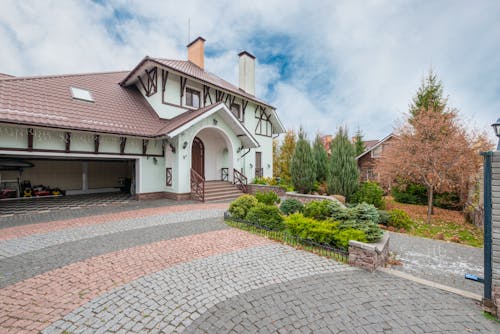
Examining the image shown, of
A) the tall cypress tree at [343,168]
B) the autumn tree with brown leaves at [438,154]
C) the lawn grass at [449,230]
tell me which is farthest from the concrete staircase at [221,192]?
the autumn tree with brown leaves at [438,154]

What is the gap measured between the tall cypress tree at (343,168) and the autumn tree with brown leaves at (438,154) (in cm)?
247

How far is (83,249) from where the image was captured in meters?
4.54

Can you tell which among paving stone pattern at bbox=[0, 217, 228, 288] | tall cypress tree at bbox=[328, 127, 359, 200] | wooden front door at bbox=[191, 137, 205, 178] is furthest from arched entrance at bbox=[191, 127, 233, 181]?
paving stone pattern at bbox=[0, 217, 228, 288]

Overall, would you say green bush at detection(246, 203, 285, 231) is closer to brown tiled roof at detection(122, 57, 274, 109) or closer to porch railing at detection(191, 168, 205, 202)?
porch railing at detection(191, 168, 205, 202)

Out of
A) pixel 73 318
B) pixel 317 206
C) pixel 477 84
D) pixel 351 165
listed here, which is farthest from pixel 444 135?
pixel 73 318

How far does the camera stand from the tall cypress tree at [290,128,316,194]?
1100cm

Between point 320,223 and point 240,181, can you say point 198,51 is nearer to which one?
point 240,181

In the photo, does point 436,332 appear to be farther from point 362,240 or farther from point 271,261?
point 271,261

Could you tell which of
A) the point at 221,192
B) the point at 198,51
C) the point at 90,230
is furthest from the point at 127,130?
the point at 198,51

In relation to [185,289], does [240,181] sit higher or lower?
higher

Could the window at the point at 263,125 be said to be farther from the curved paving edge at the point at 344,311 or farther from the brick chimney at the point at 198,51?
the curved paving edge at the point at 344,311

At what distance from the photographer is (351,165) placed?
1016cm

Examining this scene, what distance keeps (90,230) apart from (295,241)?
19.1 ft

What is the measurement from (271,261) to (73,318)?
2.98m
